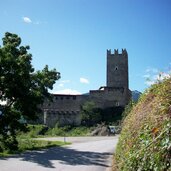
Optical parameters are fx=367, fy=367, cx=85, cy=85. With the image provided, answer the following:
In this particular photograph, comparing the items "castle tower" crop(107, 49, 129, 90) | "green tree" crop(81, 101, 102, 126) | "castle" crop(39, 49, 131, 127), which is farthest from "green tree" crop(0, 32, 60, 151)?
"castle tower" crop(107, 49, 129, 90)

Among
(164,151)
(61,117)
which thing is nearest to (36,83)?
(164,151)

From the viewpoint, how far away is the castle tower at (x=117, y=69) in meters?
82.6

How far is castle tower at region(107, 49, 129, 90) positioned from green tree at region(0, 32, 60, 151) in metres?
51.0

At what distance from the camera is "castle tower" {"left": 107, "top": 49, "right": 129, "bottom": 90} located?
82.6m

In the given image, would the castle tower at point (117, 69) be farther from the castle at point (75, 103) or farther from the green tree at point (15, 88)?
the green tree at point (15, 88)

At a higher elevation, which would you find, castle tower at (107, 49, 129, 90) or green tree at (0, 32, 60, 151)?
castle tower at (107, 49, 129, 90)

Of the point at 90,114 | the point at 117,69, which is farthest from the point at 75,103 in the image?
the point at 117,69

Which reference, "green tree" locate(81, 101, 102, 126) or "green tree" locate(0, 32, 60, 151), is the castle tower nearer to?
"green tree" locate(81, 101, 102, 126)

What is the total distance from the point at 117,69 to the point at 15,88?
55625 millimetres

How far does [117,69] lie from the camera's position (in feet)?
272

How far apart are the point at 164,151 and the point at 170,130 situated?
0.21 metres

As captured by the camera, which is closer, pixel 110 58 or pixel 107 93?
pixel 107 93

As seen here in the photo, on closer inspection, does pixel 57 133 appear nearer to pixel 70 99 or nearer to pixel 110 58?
pixel 70 99

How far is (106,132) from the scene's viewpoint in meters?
55.0
